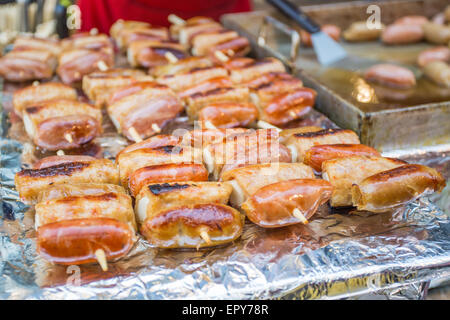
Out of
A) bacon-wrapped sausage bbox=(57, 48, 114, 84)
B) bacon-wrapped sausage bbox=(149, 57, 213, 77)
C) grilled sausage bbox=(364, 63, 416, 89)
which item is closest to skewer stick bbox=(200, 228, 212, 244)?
bacon-wrapped sausage bbox=(149, 57, 213, 77)

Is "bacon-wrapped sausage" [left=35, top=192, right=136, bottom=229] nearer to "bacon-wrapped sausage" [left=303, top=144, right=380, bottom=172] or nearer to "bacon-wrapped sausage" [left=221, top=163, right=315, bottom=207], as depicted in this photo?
"bacon-wrapped sausage" [left=221, top=163, right=315, bottom=207]

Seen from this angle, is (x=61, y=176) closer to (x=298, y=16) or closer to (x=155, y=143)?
(x=155, y=143)

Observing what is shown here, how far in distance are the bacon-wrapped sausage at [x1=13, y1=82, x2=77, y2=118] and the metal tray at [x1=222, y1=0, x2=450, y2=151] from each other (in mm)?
1949

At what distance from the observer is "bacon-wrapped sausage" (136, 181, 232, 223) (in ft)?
7.36

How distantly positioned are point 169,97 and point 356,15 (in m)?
3.20

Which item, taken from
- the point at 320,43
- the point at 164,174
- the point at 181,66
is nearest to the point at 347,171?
the point at 164,174

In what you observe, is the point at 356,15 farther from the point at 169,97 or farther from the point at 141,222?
the point at 141,222

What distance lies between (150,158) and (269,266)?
979mm

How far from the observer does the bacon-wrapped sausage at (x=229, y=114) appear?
3238 millimetres

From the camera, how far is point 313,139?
2822 millimetres

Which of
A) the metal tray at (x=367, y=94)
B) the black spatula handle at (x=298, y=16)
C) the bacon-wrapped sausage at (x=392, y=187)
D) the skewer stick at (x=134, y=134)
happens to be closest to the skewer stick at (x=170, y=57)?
the metal tray at (x=367, y=94)

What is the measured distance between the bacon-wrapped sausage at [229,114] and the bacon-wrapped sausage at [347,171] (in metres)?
0.95
